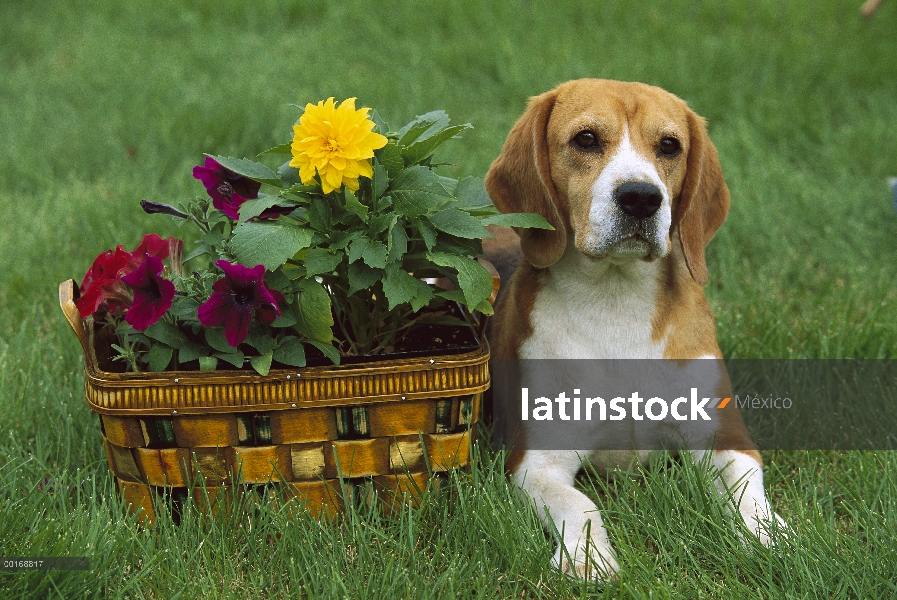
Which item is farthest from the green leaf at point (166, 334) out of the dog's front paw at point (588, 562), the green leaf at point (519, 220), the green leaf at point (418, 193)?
the dog's front paw at point (588, 562)

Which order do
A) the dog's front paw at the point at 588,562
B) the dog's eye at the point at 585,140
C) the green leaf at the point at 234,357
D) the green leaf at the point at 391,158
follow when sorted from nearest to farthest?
1. the dog's front paw at the point at 588,562
2. the green leaf at the point at 234,357
3. the green leaf at the point at 391,158
4. the dog's eye at the point at 585,140

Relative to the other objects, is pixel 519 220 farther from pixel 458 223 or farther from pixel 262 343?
pixel 262 343

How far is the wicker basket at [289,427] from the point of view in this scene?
2457 millimetres

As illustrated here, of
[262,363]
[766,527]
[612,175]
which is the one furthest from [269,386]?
[766,527]

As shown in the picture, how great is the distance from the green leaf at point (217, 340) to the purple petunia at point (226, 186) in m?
0.33

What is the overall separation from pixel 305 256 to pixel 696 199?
1.25 meters

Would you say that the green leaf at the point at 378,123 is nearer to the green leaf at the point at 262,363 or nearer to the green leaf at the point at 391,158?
the green leaf at the point at 391,158

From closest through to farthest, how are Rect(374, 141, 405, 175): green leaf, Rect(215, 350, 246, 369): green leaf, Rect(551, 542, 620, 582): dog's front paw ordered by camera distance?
Rect(551, 542, 620, 582): dog's front paw
Rect(215, 350, 246, 369): green leaf
Rect(374, 141, 405, 175): green leaf

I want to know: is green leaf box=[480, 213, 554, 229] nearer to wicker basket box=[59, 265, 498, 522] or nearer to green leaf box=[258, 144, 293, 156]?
wicker basket box=[59, 265, 498, 522]

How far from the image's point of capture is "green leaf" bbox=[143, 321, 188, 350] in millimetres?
2502

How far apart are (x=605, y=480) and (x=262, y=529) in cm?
110

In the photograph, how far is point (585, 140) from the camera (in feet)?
9.12

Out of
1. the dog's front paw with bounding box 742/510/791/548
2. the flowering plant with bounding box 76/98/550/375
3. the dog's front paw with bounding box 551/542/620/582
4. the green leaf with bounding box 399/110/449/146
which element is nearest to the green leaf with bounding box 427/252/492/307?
the flowering plant with bounding box 76/98/550/375

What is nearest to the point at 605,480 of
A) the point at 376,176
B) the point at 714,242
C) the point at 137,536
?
the point at 376,176
